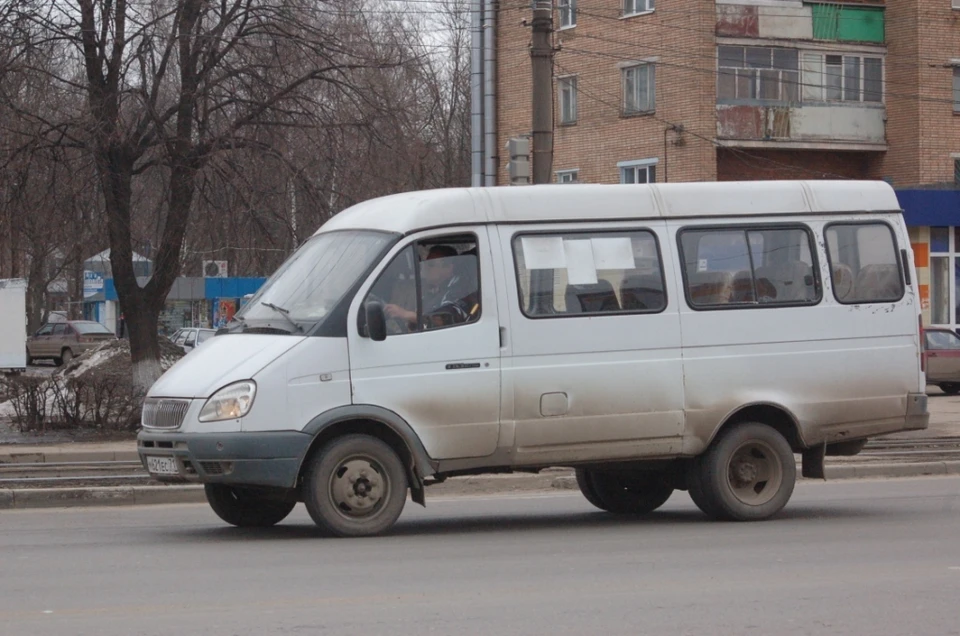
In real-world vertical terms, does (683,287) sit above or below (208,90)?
below

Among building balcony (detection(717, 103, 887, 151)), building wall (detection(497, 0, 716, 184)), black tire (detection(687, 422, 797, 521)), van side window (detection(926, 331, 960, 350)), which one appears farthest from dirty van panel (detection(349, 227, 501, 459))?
building balcony (detection(717, 103, 887, 151))

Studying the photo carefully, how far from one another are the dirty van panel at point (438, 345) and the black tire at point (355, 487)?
292mm

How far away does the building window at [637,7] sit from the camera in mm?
38938

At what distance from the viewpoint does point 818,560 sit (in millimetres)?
8461

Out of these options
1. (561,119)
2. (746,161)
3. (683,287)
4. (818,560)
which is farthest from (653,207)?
(561,119)

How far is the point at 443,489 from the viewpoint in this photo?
1365 centimetres

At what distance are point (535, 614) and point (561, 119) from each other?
3681 centimetres

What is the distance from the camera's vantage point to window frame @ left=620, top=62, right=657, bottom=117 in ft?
128

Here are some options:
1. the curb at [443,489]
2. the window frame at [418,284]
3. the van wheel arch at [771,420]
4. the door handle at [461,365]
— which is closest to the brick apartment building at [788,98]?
the curb at [443,489]

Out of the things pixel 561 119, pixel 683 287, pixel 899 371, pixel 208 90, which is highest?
pixel 561 119

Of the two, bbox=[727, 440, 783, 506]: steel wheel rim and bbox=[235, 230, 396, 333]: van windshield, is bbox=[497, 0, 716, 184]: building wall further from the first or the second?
bbox=[235, 230, 396, 333]: van windshield

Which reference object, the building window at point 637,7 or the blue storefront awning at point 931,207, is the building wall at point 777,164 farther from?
the building window at point 637,7

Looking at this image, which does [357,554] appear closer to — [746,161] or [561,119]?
[746,161]

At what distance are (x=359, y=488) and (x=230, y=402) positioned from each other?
3.45 ft
